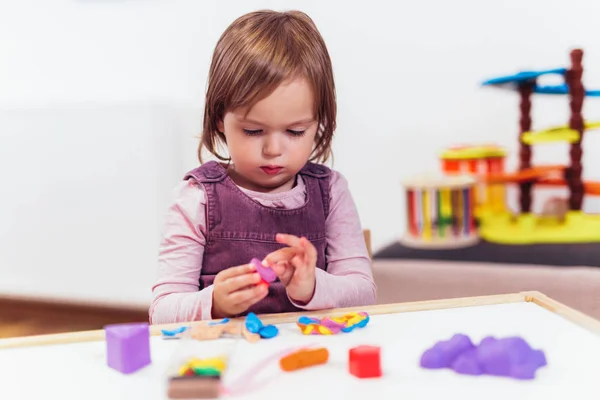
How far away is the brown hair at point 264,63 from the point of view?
0.76 meters

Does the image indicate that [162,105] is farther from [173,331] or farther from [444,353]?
[444,353]

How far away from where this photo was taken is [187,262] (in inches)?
32.4

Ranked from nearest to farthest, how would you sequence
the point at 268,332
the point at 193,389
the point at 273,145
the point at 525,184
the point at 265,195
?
the point at 193,389
the point at 268,332
the point at 273,145
the point at 265,195
the point at 525,184

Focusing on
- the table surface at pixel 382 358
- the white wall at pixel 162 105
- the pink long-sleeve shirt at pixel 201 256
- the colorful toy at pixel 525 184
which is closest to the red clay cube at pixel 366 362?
the table surface at pixel 382 358

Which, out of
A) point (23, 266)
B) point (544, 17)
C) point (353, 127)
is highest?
point (544, 17)

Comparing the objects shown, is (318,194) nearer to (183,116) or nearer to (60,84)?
(183,116)

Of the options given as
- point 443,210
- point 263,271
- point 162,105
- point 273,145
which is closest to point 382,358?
point 263,271

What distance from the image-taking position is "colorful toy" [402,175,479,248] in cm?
166

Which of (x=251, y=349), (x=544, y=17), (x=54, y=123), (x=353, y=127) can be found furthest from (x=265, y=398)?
(x=54, y=123)

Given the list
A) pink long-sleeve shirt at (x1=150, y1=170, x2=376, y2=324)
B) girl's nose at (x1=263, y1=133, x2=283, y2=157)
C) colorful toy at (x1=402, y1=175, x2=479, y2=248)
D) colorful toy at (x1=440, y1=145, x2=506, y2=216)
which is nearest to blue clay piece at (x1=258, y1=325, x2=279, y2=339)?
pink long-sleeve shirt at (x1=150, y1=170, x2=376, y2=324)

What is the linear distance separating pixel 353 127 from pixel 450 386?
1.45 meters

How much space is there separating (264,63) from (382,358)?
0.38 meters

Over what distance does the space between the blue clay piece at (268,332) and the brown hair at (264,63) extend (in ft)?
0.89

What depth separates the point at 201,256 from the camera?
845 mm
